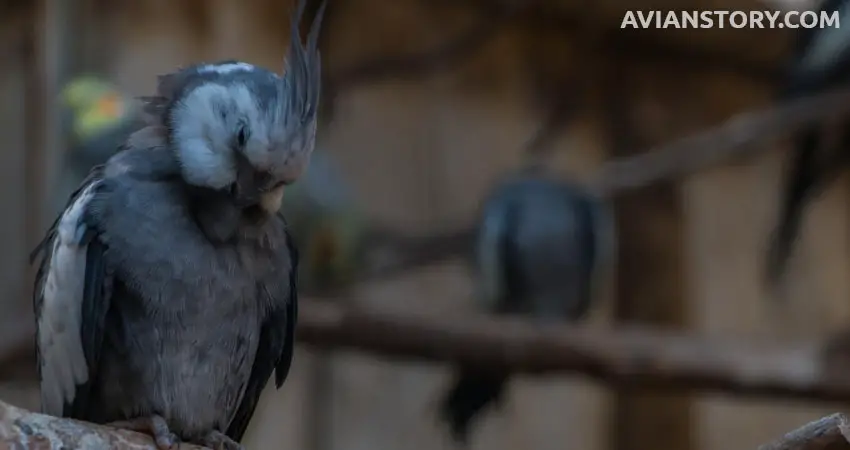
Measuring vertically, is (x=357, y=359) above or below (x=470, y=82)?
below

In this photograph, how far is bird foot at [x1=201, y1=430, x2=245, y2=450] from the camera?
3.02 ft

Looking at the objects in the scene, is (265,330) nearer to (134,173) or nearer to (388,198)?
(134,173)

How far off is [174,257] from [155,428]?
0.13 m

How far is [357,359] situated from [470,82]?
633 millimetres

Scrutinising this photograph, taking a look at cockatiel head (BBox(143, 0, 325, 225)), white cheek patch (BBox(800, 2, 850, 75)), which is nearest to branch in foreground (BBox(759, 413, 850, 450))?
cockatiel head (BBox(143, 0, 325, 225))

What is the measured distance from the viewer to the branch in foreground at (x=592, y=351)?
148 centimetres

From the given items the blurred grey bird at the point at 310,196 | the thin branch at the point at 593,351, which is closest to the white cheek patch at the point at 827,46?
the thin branch at the point at 593,351

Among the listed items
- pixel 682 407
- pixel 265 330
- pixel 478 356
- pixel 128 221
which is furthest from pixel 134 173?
pixel 682 407

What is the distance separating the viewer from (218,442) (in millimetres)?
922

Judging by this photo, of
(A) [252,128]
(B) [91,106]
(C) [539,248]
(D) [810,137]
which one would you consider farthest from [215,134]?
(D) [810,137]

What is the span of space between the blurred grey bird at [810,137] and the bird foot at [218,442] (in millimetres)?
1363

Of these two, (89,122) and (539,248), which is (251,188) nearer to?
(89,122)

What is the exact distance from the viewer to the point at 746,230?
2502 mm

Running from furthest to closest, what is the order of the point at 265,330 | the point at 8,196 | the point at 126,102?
the point at 126,102
the point at 8,196
the point at 265,330
